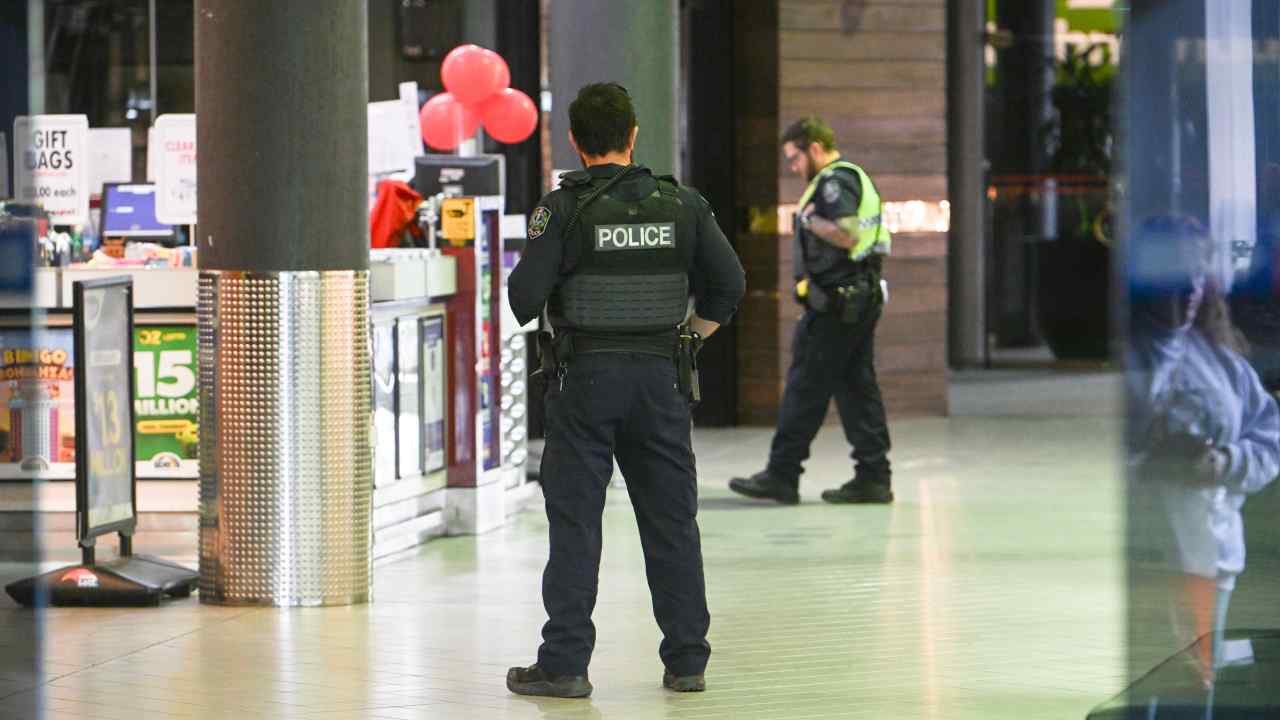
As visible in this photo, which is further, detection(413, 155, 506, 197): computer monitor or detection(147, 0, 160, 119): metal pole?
detection(147, 0, 160, 119): metal pole

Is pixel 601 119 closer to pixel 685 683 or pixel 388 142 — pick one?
pixel 685 683

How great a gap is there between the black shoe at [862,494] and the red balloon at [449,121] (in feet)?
8.29

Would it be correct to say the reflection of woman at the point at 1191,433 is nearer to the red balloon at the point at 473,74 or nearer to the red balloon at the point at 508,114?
the red balloon at the point at 473,74

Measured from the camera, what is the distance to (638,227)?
592 centimetres

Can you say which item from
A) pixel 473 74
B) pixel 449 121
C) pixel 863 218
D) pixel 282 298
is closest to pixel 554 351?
pixel 282 298

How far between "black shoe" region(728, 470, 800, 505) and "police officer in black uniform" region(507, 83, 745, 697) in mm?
4129

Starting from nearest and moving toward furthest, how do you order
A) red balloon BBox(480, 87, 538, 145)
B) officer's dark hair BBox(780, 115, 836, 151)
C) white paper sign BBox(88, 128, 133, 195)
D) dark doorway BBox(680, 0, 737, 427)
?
officer's dark hair BBox(780, 115, 836, 151), red balloon BBox(480, 87, 538, 145), white paper sign BBox(88, 128, 133, 195), dark doorway BBox(680, 0, 737, 427)

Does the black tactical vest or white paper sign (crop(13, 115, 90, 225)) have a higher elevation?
white paper sign (crop(13, 115, 90, 225))

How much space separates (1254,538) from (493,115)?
6462 mm

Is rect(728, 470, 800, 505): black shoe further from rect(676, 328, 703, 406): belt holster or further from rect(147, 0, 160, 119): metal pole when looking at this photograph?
rect(147, 0, 160, 119): metal pole

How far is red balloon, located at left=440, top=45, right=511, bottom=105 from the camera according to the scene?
10.5m

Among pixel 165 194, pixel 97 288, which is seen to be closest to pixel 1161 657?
pixel 97 288

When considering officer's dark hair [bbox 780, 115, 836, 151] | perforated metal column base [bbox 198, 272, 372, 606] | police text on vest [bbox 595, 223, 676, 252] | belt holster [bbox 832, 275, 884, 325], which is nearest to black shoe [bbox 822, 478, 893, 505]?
belt holster [bbox 832, 275, 884, 325]

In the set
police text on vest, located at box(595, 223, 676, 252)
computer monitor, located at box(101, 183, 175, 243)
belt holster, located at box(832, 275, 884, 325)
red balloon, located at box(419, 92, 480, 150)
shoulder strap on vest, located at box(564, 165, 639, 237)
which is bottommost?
belt holster, located at box(832, 275, 884, 325)
